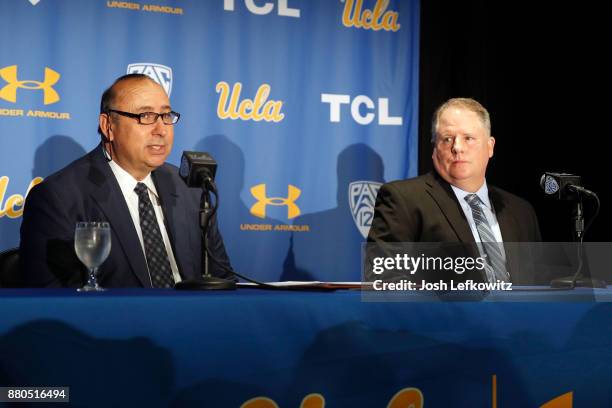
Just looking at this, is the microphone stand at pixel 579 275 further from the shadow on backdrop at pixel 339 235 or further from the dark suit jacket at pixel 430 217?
A: the shadow on backdrop at pixel 339 235

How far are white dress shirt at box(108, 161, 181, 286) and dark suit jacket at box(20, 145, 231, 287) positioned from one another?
21 millimetres

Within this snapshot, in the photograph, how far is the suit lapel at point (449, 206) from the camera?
3.41 metres

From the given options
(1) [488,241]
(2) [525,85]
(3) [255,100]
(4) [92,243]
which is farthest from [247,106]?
(4) [92,243]

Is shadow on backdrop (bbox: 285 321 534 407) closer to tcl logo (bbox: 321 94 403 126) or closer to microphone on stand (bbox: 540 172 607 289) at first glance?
microphone on stand (bbox: 540 172 607 289)

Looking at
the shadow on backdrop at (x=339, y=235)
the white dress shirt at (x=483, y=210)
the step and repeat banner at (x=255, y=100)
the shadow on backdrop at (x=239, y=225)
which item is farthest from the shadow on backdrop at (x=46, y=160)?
the white dress shirt at (x=483, y=210)

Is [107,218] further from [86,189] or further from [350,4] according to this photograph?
[350,4]

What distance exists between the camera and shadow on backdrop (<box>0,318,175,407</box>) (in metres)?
1.68

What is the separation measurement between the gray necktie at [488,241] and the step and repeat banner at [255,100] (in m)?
1.09

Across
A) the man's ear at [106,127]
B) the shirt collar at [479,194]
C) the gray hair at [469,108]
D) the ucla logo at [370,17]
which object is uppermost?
the ucla logo at [370,17]

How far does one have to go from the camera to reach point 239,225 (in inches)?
171

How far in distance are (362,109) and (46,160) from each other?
176cm

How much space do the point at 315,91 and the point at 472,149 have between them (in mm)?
1170

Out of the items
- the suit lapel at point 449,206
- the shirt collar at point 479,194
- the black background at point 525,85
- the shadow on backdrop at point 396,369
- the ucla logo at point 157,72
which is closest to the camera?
the shadow on backdrop at point 396,369

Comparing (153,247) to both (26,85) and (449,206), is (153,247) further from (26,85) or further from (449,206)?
(26,85)
